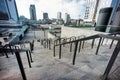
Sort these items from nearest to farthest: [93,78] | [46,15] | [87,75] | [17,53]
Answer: [17,53]
[93,78]
[87,75]
[46,15]

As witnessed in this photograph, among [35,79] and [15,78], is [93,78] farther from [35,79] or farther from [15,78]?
[15,78]

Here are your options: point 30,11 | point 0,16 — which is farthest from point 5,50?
point 30,11

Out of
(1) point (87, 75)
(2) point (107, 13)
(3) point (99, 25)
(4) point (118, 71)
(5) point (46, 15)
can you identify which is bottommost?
(1) point (87, 75)

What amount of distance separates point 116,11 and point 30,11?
75.0 m

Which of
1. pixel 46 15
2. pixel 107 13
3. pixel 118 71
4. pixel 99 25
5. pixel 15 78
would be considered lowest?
pixel 15 78

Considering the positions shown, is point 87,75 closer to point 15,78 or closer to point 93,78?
point 93,78

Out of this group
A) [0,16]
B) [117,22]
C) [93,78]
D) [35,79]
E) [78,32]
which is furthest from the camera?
[0,16]

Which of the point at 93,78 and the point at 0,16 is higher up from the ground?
the point at 0,16

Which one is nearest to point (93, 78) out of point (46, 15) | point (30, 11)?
point (30, 11)

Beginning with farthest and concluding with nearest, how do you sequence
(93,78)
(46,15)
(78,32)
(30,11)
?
1. (46,15)
2. (30,11)
3. (78,32)
4. (93,78)

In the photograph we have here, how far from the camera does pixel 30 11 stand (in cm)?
6631

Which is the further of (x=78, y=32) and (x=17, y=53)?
(x=78, y=32)

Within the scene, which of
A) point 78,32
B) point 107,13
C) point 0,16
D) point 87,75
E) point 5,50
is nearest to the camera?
point 5,50

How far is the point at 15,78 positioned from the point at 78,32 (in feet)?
22.2
